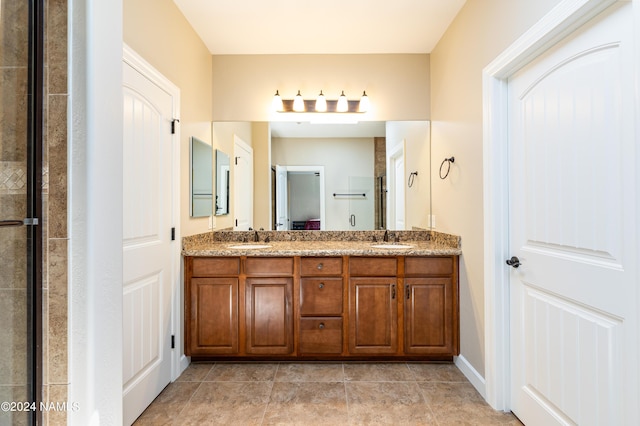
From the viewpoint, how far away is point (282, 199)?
325 cm

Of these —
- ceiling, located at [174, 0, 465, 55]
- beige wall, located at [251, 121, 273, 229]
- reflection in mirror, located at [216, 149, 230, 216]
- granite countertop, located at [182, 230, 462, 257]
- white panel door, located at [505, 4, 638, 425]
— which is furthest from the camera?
beige wall, located at [251, 121, 273, 229]

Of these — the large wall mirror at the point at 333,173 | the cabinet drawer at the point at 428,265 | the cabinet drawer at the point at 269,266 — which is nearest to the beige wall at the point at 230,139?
the large wall mirror at the point at 333,173

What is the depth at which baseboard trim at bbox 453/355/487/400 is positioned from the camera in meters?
2.17

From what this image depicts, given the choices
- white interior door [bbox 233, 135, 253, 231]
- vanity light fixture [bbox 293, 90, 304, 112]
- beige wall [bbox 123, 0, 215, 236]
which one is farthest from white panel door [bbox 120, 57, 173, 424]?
vanity light fixture [bbox 293, 90, 304, 112]

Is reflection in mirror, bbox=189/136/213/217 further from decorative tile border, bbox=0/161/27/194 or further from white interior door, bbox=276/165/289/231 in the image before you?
decorative tile border, bbox=0/161/27/194

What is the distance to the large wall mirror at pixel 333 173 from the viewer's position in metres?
3.19

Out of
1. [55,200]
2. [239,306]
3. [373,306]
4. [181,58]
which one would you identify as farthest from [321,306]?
[181,58]

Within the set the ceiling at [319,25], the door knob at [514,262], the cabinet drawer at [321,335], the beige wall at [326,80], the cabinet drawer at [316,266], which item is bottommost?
the cabinet drawer at [321,335]

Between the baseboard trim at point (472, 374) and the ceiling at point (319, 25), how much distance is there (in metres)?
2.46

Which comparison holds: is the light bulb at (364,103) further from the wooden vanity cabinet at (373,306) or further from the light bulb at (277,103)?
the wooden vanity cabinet at (373,306)

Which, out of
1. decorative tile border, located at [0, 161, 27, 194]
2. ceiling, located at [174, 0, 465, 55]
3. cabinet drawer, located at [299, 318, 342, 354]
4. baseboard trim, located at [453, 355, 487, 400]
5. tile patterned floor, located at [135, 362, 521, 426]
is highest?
ceiling, located at [174, 0, 465, 55]

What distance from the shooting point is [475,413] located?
6.55 ft

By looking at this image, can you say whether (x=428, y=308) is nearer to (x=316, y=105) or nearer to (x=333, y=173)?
(x=333, y=173)

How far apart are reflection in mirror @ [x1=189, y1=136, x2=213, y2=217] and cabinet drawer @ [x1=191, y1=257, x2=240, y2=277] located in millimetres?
365
